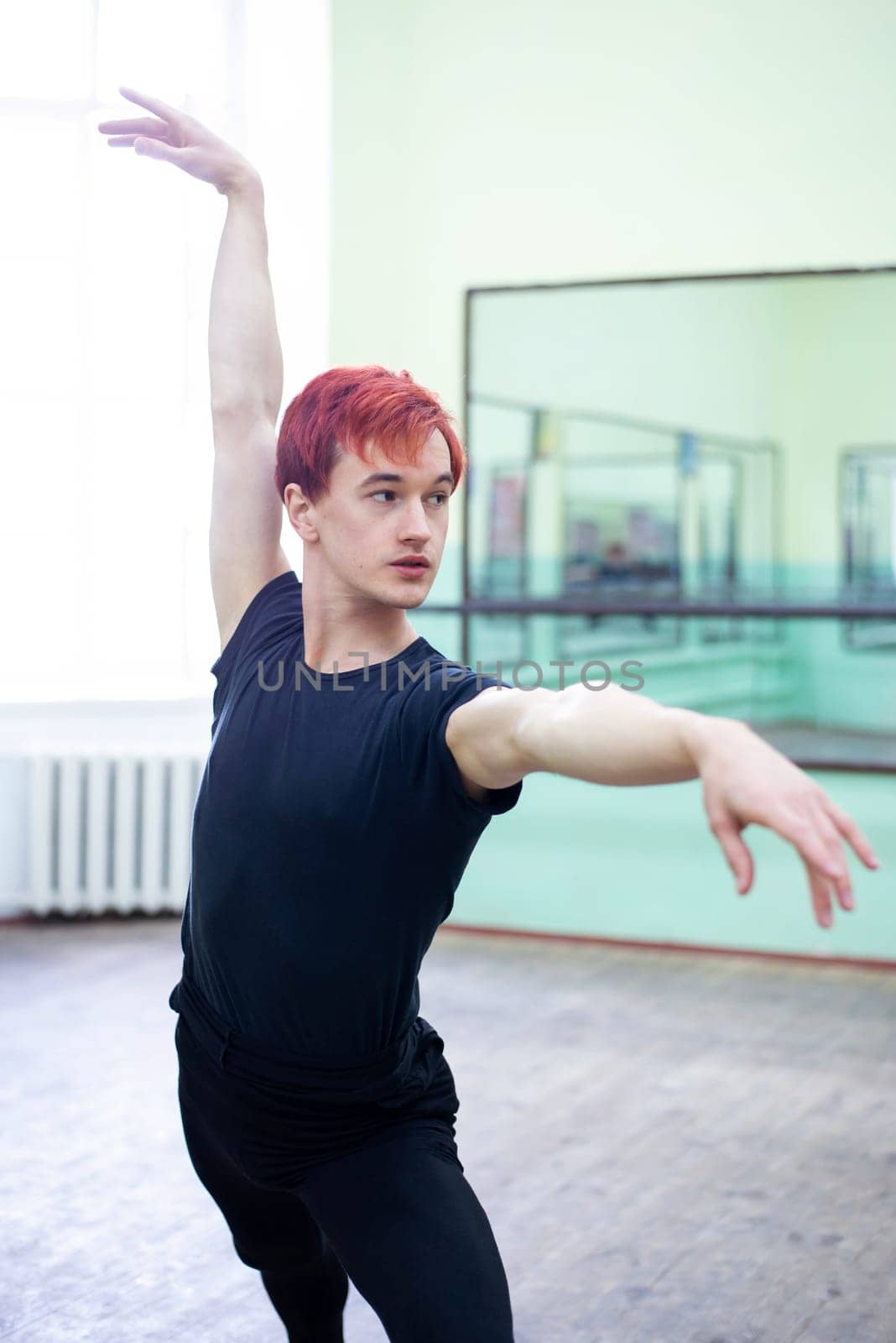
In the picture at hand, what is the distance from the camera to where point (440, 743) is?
4.35 ft

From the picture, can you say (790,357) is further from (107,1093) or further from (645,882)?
(107,1093)

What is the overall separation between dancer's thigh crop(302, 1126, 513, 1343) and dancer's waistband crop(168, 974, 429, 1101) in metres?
0.06

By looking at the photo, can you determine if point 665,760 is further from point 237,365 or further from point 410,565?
point 237,365

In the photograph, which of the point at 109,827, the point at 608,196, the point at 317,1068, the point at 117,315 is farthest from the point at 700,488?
the point at 317,1068

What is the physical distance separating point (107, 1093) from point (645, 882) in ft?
6.68

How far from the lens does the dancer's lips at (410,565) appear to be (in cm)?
147

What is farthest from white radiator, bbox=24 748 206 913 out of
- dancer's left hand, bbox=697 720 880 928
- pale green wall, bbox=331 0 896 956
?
dancer's left hand, bbox=697 720 880 928

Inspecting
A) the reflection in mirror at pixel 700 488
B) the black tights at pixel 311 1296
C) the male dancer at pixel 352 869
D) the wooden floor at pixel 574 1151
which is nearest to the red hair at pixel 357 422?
the male dancer at pixel 352 869

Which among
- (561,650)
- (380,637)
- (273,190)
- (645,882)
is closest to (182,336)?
(273,190)

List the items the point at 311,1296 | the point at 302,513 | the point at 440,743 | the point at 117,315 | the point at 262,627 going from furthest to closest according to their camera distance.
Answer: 1. the point at 117,315
2. the point at 311,1296
3. the point at 262,627
4. the point at 302,513
5. the point at 440,743

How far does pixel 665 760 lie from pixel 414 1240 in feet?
1.87

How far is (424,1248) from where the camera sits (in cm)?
137

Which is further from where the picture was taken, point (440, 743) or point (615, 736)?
point (440, 743)

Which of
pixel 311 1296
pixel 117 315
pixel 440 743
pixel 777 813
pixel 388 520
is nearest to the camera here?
→ pixel 777 813
